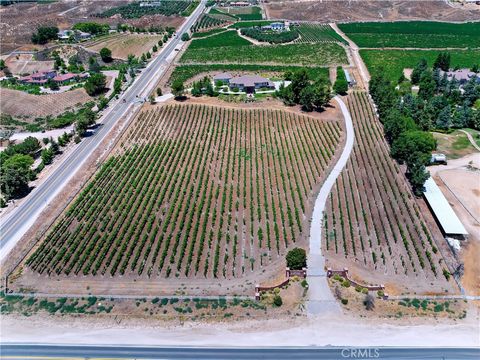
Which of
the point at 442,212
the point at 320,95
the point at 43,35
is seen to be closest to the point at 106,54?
the point at 43,35

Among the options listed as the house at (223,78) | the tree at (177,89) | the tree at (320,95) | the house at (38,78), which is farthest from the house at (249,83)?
the house at (38,78)

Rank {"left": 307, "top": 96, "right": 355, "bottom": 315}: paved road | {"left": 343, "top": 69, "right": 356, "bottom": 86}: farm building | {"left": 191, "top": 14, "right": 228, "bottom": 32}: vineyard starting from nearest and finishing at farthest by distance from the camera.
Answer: {"left": 307, "top": 96, "right": 355, "bottom": 315}: paved road → {"left": 343, "top": 69, "right": 356, "bottom": 86}: farm building → {"left": 191, "top": 14, "right": 228, "bottom": 32}: vineyard

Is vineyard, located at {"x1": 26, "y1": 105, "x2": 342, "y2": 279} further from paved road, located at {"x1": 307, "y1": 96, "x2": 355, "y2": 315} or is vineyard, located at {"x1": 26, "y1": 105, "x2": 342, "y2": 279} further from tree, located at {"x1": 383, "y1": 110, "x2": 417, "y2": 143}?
tree, located at {"x1": 383, "y1": 110, "x2": 417, "y2": 143}

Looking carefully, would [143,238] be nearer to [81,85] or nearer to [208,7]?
[81,85]

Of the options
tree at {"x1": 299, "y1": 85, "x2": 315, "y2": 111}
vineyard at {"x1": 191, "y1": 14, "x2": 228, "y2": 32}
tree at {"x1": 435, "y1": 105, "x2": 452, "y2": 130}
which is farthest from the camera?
vineyard at {"x1": 191, "y1": 14, "x2": 228, "y2": 32}

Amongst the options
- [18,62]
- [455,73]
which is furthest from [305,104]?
[18,62]

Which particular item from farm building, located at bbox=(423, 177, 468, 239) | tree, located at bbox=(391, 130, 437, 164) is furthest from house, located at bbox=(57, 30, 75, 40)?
farm building, located at bbox=(423, 177, 468, 239)
